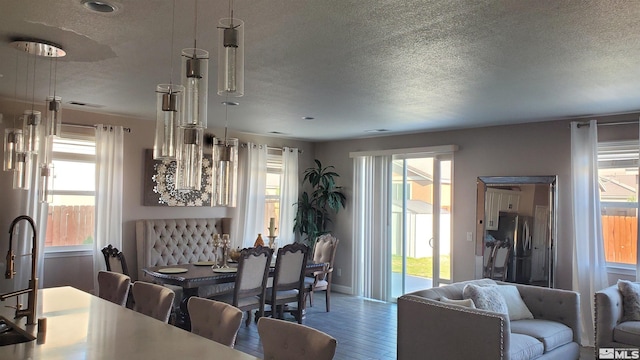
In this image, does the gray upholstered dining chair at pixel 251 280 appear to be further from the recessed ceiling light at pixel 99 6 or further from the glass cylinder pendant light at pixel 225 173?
the recessed ceiling light at pixel 99 6

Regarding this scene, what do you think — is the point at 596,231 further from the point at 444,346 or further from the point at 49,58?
the point at 49,58

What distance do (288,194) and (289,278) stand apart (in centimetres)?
281

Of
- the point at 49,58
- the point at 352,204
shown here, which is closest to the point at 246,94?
the point at 49,58

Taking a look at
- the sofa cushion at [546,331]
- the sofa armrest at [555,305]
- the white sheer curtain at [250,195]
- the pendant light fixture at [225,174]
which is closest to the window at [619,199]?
the sofa armrest at [555,305]

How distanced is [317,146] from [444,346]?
5.59 m

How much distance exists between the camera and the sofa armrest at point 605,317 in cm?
453

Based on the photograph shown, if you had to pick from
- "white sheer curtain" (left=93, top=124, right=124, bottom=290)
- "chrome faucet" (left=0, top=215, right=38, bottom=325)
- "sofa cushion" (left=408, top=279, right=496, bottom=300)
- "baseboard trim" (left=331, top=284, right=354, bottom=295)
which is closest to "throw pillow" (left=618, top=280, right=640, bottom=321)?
"sofa cushion" (left=408, top=279, right=496, bottom=300)

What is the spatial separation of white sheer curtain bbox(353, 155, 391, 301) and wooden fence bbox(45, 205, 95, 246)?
158 inches

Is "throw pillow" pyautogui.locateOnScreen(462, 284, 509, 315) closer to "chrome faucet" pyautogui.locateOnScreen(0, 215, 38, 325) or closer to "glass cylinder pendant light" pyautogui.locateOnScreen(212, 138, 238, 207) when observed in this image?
"glass cylinder pendant light" pyautogui.locateOnScreen(212, 138, 238, 207)

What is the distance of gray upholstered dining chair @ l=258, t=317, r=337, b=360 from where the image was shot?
6.20ft

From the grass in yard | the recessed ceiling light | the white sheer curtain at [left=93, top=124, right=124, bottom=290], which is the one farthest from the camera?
the grass in yard

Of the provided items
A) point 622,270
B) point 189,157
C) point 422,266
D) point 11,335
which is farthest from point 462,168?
point 11,335

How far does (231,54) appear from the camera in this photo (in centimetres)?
164

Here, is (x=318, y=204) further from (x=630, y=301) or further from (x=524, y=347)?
(x=524, y=347)
